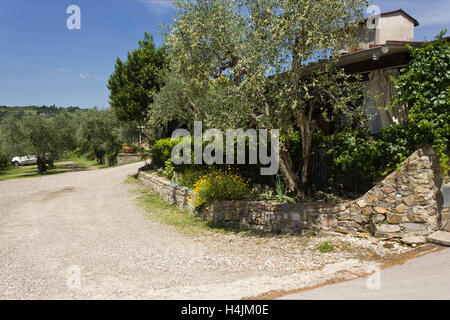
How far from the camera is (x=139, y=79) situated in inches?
800

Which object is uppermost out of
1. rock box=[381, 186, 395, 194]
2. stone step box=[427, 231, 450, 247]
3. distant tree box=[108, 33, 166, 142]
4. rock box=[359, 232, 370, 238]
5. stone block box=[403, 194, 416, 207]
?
distant tree box=[108, 33, 166, 142]

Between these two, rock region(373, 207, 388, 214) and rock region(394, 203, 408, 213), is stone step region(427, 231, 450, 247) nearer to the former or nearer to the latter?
rock region(394, 203, 408, 213)

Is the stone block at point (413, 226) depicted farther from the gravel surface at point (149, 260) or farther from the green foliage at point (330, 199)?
the green foliage at point (330, 199)

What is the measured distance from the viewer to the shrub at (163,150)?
17219mm

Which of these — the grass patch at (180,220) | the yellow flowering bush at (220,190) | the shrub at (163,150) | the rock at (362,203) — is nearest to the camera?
the rock at (362,203)

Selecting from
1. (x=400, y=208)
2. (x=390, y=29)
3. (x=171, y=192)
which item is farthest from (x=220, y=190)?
(x=390, y=29)

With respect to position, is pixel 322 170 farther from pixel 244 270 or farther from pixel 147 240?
pixel 147 240

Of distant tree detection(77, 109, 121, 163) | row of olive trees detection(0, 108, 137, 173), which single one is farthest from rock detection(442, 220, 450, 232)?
distant tree detection(77, 109, 121, 163)

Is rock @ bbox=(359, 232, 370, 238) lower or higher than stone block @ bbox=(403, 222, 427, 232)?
lower

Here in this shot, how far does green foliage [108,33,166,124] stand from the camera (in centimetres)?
2009

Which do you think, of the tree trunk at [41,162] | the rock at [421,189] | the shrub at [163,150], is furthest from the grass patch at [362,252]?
the tree trunk at [41,162]

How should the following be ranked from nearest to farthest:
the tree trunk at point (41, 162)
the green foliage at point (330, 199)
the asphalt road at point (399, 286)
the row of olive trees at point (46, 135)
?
the asphalt road at point (399, 286), the green foliage at point (330, 199), the row of olive trees at point (46, 135), the tree trunk at point (41, 162)

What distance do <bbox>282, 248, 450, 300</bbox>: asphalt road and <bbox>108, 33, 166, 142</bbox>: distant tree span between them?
17.3m

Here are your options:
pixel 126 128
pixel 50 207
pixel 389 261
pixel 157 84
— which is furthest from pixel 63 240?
pixel 126 128
